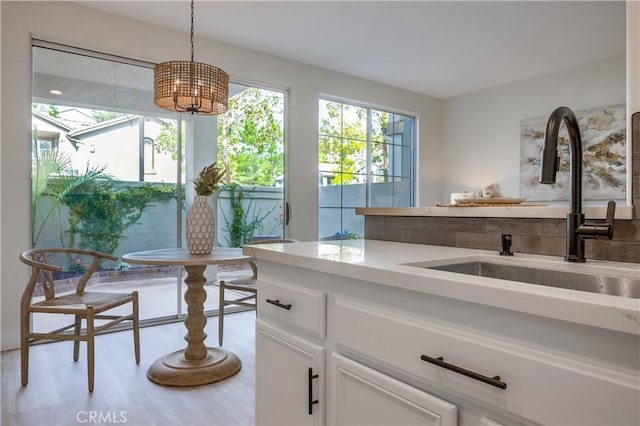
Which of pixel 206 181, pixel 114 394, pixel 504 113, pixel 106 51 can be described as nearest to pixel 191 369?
pixel 114 394

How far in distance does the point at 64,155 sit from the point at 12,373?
161 cm

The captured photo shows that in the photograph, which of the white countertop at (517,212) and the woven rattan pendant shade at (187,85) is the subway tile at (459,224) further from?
the woven rattan pendant shade at (187,85)

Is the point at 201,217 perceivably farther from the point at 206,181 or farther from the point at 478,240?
the point at 478,240

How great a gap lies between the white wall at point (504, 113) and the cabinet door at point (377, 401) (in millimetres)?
4672

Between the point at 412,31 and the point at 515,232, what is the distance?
9.44 feet

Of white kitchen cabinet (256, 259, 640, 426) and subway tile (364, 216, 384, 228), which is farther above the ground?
subway tile (364, 216, 384, 228)

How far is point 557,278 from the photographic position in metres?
1.08

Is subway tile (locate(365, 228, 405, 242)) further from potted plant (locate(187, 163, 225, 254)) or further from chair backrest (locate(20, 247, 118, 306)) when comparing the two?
chair backrest (locate(20, 247, 118, 306))

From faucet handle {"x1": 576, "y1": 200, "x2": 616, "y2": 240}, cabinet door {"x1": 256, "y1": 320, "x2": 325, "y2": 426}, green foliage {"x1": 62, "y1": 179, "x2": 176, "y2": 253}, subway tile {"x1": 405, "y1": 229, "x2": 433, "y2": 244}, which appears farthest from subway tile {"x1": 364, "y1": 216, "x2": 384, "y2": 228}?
green foliage {"x1": 62, "y1": 179, "x2": 176, "y2": 253}

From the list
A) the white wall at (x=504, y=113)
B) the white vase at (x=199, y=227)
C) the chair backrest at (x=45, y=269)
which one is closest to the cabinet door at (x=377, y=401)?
the white vase at (x=199, y=227)

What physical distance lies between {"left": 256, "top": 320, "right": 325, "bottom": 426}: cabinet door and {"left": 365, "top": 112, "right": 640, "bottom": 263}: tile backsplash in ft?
2.33

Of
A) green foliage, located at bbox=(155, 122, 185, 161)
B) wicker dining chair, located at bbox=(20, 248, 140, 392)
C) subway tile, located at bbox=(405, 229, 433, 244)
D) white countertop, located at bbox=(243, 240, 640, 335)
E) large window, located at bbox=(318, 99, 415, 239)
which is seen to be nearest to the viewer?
white countertop, located at bbox=(243, 240, 640, 335)

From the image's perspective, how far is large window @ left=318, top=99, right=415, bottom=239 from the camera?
15.3 ft

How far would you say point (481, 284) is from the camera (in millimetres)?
703
